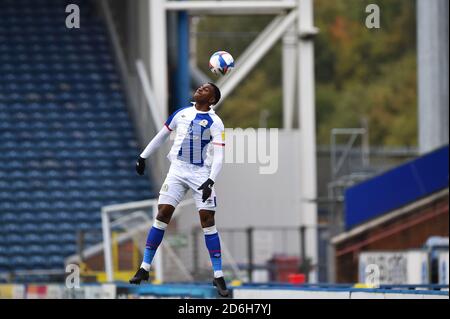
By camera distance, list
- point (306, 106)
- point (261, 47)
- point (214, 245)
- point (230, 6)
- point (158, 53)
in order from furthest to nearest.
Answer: point (306, 106) < point (261, 47) < point (230, 6) < point (158, 53) < point (214, 245)

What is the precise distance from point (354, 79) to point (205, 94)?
174ft

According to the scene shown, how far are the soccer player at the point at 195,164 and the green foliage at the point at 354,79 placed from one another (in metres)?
46.4

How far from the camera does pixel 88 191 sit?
28766mm

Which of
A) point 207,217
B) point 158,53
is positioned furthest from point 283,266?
point 207,217

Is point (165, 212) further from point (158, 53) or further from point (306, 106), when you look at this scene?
point (306, 106)

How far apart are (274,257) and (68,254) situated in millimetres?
4835

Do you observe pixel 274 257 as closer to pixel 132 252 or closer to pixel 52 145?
pixel 132 252

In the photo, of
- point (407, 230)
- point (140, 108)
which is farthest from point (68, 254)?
point (407, 230)

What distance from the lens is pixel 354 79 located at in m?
66.2

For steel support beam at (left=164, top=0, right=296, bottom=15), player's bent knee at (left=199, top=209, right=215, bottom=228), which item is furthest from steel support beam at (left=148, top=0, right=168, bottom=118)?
player's bent knee at (left=199, top=209, right=215, bottom=228)

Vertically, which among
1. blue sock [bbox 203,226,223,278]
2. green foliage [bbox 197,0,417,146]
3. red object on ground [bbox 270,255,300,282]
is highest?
green foliage [bbox 197,0,417,146]

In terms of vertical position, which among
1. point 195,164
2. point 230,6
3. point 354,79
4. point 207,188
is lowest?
point 207,188

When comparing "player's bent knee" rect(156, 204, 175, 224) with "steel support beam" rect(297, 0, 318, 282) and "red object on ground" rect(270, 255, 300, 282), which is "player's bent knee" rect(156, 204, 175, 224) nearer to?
"red object on ground" rect(270, 255, 300, 282)

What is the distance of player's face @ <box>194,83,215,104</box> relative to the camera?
44.9ft
